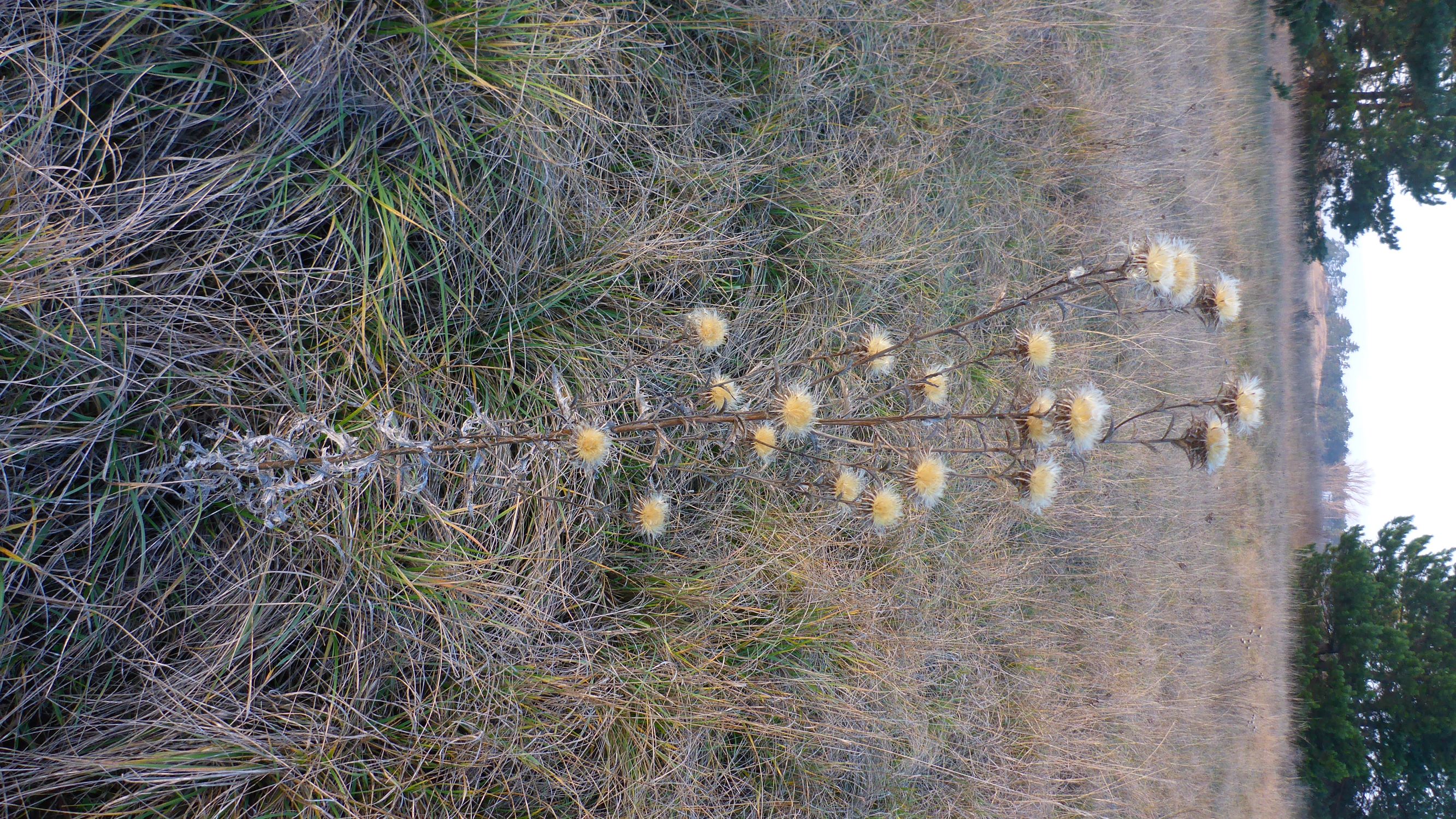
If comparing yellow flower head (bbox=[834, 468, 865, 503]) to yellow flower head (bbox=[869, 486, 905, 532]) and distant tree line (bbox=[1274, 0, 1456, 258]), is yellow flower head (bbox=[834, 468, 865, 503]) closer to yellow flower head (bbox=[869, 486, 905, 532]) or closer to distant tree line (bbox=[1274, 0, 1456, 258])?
yellow flower head (bbox=[869, 486, 905, 532])

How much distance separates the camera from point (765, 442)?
1.54m

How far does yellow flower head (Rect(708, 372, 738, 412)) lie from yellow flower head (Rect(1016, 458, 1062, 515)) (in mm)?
697

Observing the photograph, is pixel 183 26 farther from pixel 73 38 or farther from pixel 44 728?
pixel 44 728

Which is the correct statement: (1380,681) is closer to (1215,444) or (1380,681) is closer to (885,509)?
(1215,444)

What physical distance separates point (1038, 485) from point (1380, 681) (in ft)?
23.1

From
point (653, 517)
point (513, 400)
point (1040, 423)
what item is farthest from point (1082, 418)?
point (513, 400)

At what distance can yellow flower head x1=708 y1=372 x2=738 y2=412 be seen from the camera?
5.37 ft

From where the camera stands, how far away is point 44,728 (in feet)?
4.64

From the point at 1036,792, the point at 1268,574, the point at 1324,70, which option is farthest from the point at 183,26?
the point at 1324,70

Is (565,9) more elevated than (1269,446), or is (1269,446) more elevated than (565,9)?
(1269,446)

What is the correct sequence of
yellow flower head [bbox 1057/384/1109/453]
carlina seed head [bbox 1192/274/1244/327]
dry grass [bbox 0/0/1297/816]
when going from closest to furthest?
dry grass [bbox 0/0/1297/816], yellow flower head [bbox 1057/384/1109/453], carlina seed head [bbox 1192/274/1244/327]

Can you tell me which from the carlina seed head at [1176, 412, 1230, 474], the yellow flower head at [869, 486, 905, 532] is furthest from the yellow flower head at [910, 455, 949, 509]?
the carlina seed head at [1176, 412, 1230, 474]

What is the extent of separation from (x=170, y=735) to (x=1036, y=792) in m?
3.13

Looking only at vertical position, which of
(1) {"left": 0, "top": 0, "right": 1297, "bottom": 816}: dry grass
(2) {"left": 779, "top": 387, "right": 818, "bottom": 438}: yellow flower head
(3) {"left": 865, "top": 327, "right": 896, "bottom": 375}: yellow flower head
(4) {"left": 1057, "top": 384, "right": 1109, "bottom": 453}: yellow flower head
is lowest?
(1) {"left": 0, "top": 0, "right": 1297, "bottom": 816}: dry grass
